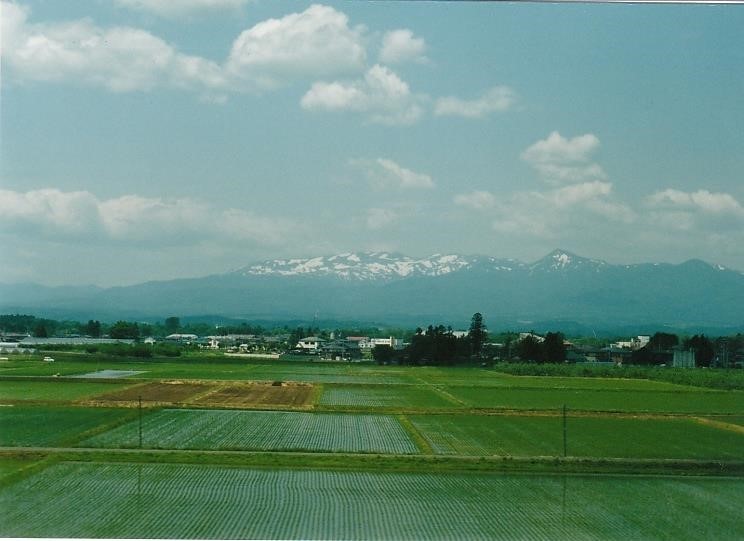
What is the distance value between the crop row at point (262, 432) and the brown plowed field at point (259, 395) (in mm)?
1402

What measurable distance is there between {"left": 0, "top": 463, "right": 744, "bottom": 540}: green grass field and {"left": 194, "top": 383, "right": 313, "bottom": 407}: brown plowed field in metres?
6.20

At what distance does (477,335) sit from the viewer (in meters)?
34.4

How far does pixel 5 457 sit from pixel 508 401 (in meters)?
10.1

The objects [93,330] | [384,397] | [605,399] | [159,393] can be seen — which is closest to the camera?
[159,393]

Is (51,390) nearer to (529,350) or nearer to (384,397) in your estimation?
(384,397)

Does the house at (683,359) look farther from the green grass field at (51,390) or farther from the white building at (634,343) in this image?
the green grass field at (51,390)

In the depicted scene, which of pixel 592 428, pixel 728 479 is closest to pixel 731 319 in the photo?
pixel 592 428

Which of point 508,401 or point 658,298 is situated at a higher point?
point 658,298

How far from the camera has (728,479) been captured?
8.38 m

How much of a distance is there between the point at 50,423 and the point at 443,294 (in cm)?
5417

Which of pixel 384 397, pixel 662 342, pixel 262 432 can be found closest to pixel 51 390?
pixel 384 397

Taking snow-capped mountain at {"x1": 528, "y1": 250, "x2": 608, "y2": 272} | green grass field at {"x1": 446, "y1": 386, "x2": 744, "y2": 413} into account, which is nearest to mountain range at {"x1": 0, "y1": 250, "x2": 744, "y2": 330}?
snow-capped mountain at {"x1": 528, "y1": 250, "x2": 608, "y2": 272}

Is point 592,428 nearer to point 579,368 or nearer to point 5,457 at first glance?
point 5,457

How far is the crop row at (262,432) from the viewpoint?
9.37 m
